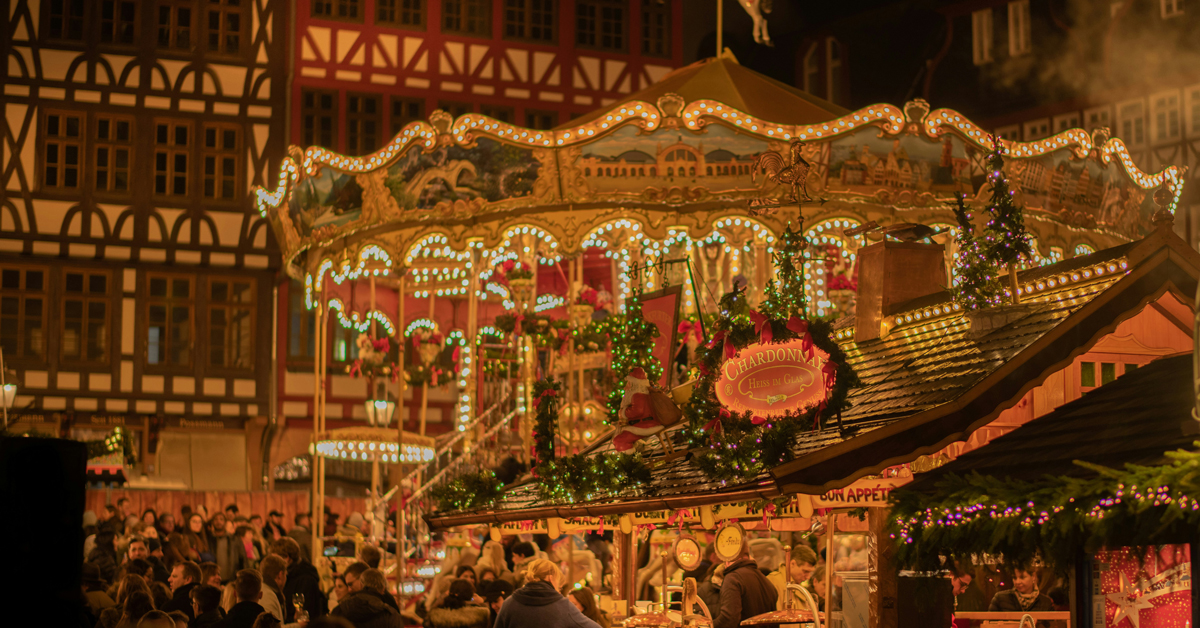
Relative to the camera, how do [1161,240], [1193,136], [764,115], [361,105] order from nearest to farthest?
[1161,240] → [764,115] → [1193,136] → [361,105]

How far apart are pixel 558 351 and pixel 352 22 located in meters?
14.0

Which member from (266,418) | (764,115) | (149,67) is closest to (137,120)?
(149,67)

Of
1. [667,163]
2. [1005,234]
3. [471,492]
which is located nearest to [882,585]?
[1005,234]

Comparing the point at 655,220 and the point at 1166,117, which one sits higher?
the point at 1166,117

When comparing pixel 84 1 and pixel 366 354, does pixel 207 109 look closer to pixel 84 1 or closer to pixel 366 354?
pixel 84 1

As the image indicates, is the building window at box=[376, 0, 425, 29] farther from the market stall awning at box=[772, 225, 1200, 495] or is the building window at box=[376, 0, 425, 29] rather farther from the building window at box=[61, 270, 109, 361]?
the market stall awning at box=[772, 225, 1200, 495]

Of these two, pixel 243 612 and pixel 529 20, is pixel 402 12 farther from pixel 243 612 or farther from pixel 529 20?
pixel 243 612

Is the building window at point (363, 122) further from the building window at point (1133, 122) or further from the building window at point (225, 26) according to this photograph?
the building window at point (1133, 122)

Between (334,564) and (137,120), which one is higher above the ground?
(137,120)

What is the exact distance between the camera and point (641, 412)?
32.1ft

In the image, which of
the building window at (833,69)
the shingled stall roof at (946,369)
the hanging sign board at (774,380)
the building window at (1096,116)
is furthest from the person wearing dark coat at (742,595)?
the building window at (833,69)

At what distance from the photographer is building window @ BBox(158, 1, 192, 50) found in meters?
26.2

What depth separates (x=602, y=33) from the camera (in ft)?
95.1

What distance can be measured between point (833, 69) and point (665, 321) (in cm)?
2076
